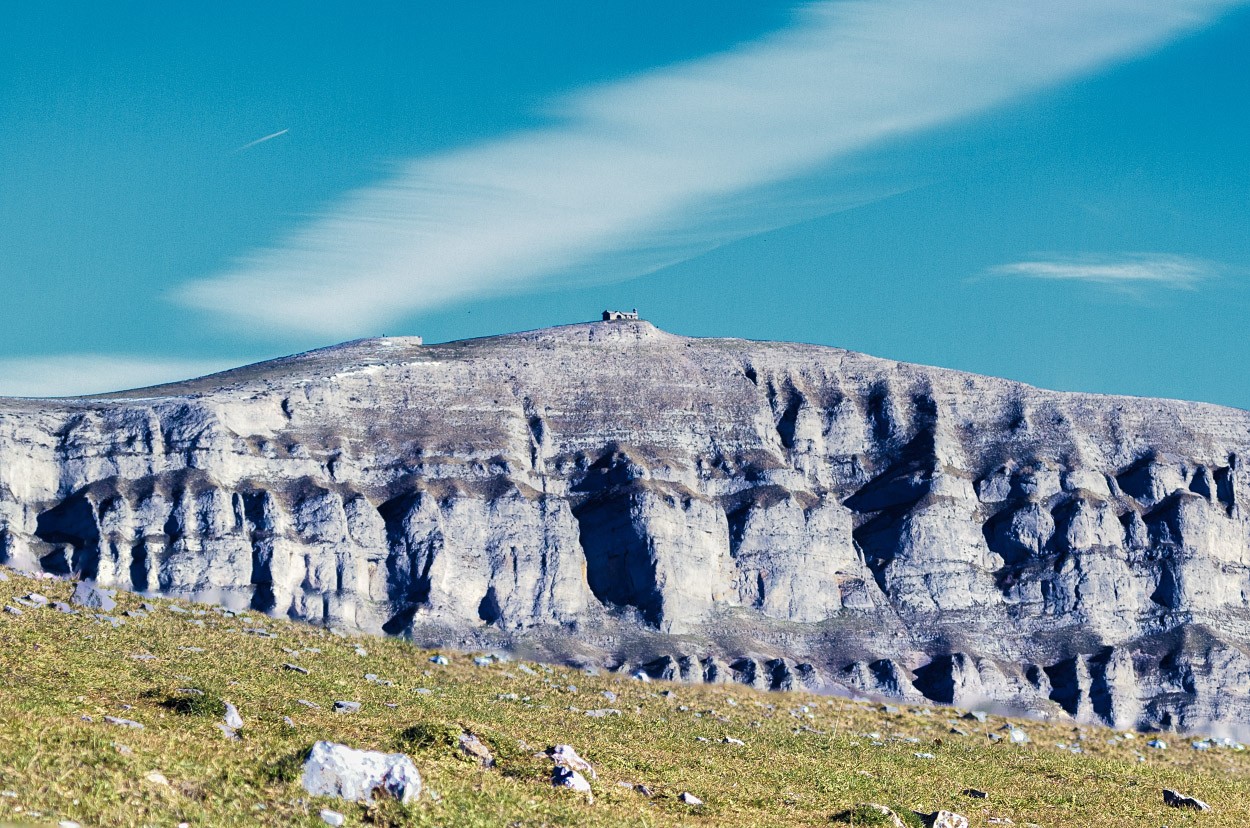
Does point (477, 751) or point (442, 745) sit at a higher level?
point (442, 745)

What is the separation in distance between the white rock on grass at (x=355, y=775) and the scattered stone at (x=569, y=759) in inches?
225

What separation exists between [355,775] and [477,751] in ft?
18.5

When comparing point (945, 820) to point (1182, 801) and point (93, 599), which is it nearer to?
point (1182, 801)

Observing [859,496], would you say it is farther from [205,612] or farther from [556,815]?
[556,815]

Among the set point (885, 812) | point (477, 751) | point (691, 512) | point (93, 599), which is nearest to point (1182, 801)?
point (885, 812)

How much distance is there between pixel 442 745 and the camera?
3456 centimetres

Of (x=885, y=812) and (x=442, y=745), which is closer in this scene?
(x=442, y=745)

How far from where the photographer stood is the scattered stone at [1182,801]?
44.3m

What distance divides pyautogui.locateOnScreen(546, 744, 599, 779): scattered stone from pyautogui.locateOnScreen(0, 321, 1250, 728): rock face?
6240cm

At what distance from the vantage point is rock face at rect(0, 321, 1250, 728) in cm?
10306

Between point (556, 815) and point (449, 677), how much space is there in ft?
83.8

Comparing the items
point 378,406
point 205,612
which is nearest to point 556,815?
point 205,612

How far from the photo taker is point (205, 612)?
2295 inches

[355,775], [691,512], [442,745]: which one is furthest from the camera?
[691,512]
